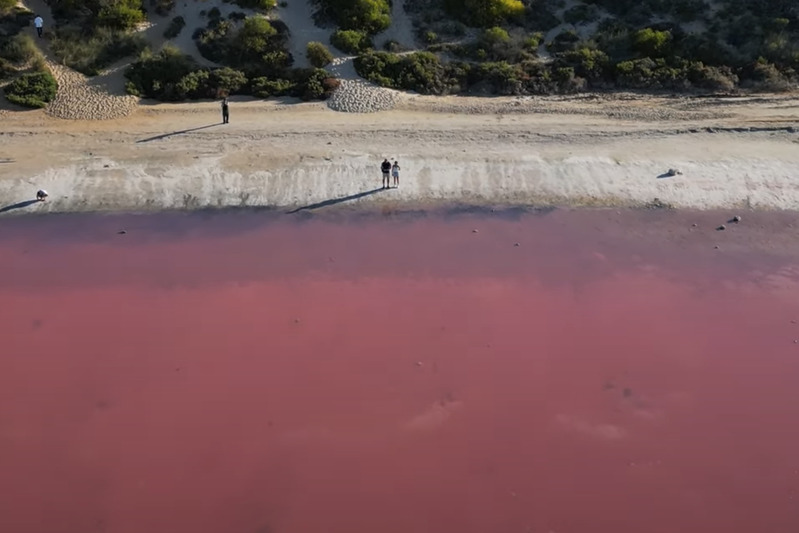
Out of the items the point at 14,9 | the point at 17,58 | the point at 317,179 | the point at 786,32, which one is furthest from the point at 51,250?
the point at 786,32

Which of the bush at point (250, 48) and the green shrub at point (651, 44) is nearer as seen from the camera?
the bush at point (250, 48)

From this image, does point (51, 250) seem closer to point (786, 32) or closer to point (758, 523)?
point (758, 523)

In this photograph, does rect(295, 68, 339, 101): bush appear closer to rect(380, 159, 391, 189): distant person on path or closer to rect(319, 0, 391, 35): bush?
rect(319, 0, 391, 35): bush

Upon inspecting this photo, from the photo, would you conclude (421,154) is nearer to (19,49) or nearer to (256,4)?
(256,4)

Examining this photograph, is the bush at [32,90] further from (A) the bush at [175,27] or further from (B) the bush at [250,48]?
(B) the bush at [250,48]

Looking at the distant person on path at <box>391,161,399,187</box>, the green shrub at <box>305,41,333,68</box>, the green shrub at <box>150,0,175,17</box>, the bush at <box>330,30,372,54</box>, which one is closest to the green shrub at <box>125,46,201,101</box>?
the green shrub at <box>150,0,175,17</box>

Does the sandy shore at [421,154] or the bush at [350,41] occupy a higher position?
the bush at [350,41]

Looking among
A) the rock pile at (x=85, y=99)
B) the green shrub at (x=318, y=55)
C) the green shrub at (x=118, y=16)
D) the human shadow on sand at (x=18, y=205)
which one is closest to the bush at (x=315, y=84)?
the green shrub at (x=318, y=55)
